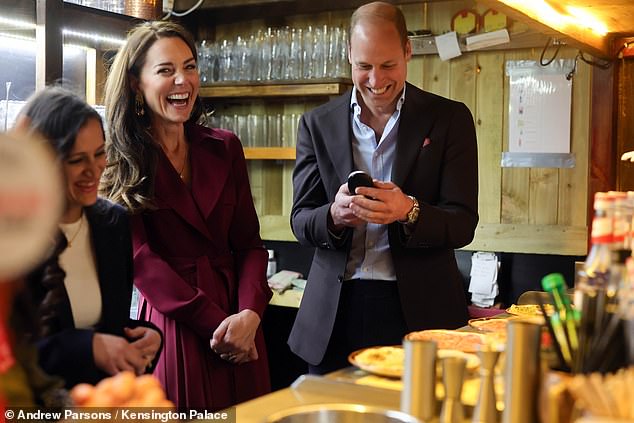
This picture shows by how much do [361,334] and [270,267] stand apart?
2204 mm

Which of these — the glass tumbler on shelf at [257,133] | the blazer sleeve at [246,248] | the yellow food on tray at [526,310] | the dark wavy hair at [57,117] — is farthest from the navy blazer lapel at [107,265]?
the glass tumbler on shelf at [257,133]

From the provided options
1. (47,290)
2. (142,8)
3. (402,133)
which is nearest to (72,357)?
(47,290)

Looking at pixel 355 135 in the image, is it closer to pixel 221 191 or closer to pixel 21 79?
pixel 221 191

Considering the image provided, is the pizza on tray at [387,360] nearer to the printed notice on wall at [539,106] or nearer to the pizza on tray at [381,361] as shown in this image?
the pizza on tray at [381,361]

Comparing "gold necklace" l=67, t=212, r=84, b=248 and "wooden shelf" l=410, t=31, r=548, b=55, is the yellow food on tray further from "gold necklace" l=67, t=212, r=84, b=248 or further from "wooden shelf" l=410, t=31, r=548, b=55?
"wooden shelf" l=410, t=31, r=548, b=55

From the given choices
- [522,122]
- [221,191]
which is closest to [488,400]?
[221,191]

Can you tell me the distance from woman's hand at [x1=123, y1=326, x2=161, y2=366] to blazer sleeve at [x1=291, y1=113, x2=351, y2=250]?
2.72 feet

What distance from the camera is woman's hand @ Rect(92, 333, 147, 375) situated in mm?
1557

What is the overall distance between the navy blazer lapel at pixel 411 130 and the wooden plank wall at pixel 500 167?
1654 millimetres

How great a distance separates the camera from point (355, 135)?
2754 millimetres

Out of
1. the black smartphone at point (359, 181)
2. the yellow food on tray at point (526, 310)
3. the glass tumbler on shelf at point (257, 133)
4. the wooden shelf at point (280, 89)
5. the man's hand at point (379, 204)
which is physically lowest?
the yellow food on tray at point (526, 310)

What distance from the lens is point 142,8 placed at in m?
3.70

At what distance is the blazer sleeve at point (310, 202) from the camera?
2600mm

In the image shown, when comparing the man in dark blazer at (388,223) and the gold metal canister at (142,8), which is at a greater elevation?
the gold metal canister at (142,8)
